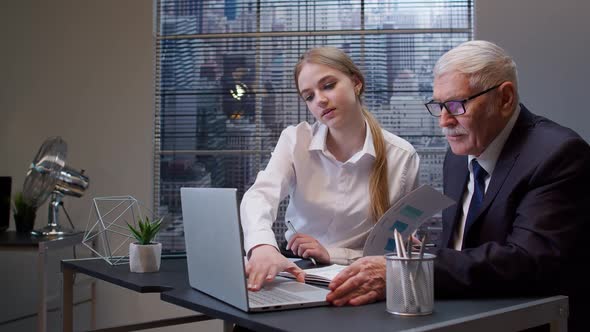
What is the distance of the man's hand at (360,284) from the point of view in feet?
3.95

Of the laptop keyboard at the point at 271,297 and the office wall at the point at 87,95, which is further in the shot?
the office wall at the point at 87,95

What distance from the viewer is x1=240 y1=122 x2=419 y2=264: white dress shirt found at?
2.08 m

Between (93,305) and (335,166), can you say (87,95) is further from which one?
(335,166)

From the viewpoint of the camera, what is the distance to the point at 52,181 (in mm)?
3203

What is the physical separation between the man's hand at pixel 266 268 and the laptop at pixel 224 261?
0.02 m

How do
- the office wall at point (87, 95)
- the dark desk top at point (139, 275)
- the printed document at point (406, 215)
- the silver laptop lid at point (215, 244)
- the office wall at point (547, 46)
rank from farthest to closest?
1. the office wall at point (87, 95)
2. the office wall at point (547, 46)
3. the dark desk top at point (139, 275)
4. the printed document at point (406, 215)
5. the silver laptop lid at point (215, 244)

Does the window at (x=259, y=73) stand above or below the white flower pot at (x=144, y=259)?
above

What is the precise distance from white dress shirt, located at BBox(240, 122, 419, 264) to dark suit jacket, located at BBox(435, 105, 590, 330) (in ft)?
1.89

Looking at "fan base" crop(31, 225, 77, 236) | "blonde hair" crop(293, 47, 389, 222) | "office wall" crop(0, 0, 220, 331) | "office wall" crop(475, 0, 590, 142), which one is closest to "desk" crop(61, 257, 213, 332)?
"blonde hair" crop(293, 47, 389, 222)

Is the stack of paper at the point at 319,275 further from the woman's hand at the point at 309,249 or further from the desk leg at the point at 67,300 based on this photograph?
the desk leg at the point at 67,300

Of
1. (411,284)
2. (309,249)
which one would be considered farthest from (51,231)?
(411,284)

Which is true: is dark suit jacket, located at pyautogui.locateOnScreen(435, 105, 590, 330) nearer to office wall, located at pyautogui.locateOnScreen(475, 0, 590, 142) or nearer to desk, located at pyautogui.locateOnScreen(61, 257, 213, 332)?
desk, located at pyautogui.locateOnScreen(61, 257, 213, 332)

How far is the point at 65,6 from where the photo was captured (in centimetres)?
380

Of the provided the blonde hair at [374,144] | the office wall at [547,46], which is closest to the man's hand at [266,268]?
the blonde hair at [374,144]
